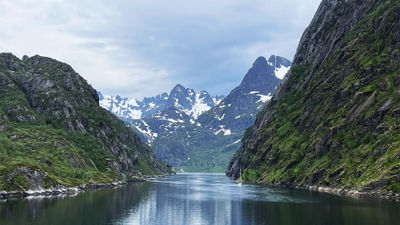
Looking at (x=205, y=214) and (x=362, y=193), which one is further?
(x=362, y=193)

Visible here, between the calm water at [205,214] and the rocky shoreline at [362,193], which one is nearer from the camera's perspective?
the calm water at [205,214]

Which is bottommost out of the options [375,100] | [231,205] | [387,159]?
[231,205]

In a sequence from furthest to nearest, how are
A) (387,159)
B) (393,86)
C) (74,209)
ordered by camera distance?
(393,86) → (387,159) → (74,209)

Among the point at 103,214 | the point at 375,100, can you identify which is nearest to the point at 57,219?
the point at 103,214

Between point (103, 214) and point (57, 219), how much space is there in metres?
14.7

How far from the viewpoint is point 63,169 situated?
618ft

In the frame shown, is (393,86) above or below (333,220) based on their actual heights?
above

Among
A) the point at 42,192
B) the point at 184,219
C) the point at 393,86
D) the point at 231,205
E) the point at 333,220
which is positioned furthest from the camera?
the point at 393,86

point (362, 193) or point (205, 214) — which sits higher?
point (362, 193)

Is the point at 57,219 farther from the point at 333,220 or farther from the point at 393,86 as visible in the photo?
the point at 393,86

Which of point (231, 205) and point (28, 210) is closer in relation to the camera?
point (28, 210)

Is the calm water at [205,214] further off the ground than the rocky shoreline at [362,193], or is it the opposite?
the rocky shoreline at [362,193]

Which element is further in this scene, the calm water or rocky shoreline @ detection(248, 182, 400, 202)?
rocky shoreline @ detection(248, 182, 400, 202)

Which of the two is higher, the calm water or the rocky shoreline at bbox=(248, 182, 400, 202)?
the rocky shoreline at bbox=(248, 182, 400, 202)
